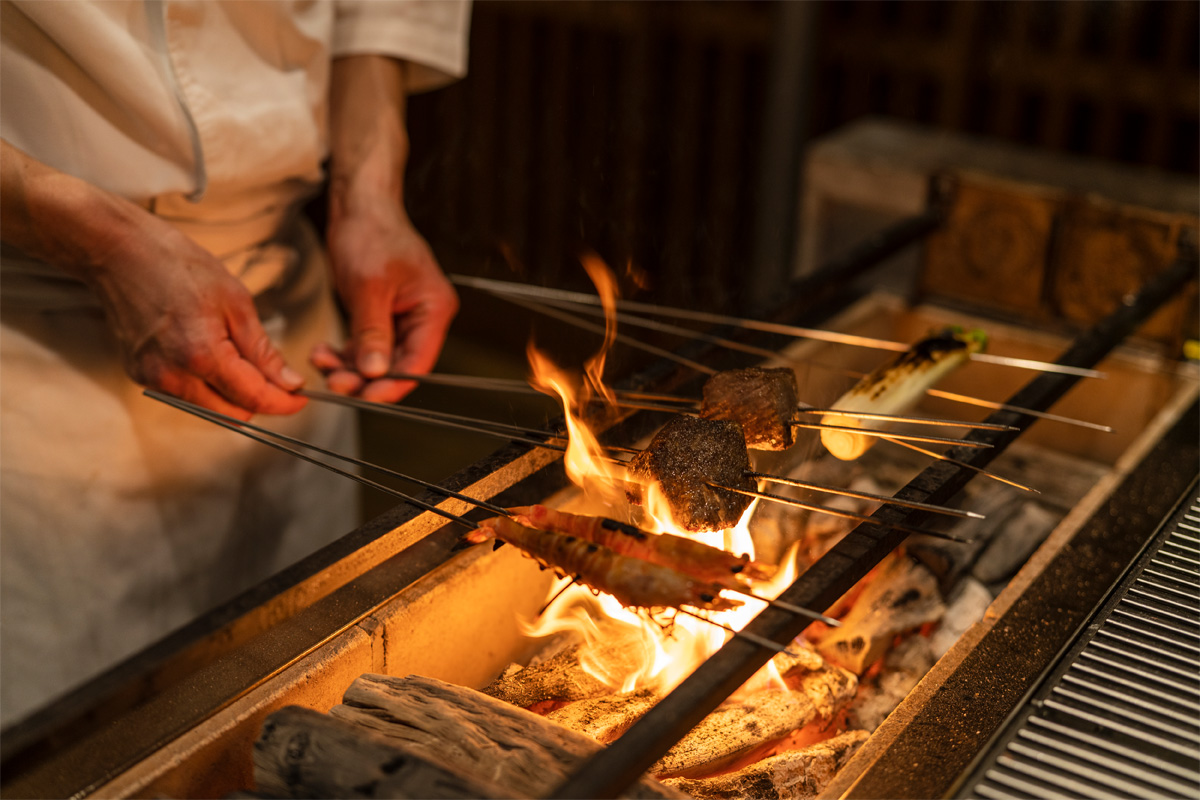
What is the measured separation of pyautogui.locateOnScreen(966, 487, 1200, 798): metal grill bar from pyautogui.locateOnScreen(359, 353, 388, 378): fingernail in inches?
54.6

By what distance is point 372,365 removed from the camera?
220 centimetres

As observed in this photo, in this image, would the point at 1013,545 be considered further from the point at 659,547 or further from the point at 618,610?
the point at 659,547

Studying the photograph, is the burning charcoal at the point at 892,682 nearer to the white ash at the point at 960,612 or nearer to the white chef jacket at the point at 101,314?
the white ash at the point at 960,612

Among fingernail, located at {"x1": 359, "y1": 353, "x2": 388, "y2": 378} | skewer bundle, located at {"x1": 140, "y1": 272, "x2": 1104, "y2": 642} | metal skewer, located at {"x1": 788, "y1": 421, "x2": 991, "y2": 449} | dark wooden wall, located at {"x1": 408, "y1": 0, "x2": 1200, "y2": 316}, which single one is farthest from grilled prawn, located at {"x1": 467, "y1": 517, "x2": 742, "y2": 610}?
dark wooden wall, located at {"x1": 408, "y1": 0, "x2": 1200, "y2": 316}

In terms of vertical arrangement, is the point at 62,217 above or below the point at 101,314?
above

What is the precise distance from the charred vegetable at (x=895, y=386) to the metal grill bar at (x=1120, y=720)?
0.55m

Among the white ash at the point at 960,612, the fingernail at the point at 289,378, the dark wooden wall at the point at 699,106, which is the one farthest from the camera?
the dark wooden wall at the point at 699,106

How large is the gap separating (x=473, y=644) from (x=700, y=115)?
4800 millimetres

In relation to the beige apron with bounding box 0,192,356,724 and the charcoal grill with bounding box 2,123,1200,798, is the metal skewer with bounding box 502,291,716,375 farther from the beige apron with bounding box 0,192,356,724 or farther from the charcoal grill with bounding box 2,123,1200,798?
the beige apron with bounding box 0,192,356,724

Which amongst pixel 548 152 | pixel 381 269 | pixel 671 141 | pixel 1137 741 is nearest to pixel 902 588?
pixel 1137 741

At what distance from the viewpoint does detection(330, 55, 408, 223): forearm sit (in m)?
2.55

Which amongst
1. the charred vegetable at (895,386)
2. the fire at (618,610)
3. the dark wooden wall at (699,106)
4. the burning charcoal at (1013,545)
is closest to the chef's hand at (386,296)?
the fire at (618,610)

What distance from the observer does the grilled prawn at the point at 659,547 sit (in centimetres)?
147

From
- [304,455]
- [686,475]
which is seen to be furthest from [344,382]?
[686,475]
